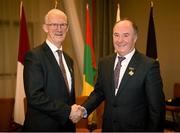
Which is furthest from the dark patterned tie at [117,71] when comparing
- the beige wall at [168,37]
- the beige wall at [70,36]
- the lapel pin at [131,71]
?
the beige wall at [168,37]

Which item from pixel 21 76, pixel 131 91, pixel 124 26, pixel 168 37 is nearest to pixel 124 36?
pixel 124 26

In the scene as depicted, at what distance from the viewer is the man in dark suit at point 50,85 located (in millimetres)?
2566

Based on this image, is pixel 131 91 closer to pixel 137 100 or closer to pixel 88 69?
pixel 137 100

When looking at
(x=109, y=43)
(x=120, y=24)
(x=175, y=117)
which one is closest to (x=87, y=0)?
(x=109, y=43)

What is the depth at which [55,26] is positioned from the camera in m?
2.72

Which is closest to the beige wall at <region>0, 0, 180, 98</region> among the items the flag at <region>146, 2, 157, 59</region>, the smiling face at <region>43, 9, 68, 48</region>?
the flag at <region>146, 2, 157, 59</region>

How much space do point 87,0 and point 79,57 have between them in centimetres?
209

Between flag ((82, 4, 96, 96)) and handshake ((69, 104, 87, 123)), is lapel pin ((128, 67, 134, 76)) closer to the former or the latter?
handshake ((69, 104, 87, 123))

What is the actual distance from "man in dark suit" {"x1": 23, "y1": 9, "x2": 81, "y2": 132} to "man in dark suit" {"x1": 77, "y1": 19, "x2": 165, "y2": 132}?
36cm

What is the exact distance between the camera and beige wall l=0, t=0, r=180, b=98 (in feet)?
19.8

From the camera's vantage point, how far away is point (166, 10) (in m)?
6.52

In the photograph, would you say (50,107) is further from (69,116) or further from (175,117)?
(175,117)

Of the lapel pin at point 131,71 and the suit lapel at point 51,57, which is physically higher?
the suit lapel at point 51,57

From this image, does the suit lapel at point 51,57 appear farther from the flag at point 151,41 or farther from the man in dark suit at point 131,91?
the flag at point 151,41
